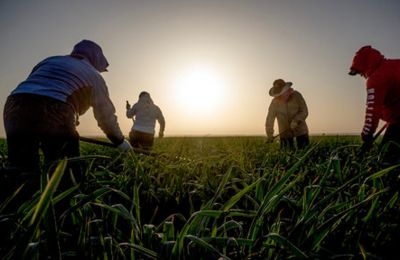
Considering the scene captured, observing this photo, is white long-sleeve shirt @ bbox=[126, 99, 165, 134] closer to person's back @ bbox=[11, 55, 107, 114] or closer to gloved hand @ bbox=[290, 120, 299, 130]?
gloved hand @ bbox=[290, 120, 299, 130]

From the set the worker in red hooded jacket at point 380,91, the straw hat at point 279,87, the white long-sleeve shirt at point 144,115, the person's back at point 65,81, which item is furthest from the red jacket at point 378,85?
the white long-sleeve shirt at point 144,115

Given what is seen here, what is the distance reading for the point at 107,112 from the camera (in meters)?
3.76

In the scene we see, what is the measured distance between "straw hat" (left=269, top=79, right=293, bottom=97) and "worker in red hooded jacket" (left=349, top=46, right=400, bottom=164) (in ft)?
10.3

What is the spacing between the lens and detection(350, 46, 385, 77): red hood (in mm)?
5059

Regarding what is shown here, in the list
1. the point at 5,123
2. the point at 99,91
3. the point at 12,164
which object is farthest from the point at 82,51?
the point at 12,164

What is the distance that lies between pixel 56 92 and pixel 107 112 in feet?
2.25

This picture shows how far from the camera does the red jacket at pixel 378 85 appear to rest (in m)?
4.88

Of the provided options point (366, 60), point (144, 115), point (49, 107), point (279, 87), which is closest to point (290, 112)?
point (279, 87)

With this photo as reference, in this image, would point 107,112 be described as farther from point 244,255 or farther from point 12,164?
point 244,255

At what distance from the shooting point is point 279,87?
8664 millimetres

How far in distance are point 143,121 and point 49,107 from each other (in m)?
7.15

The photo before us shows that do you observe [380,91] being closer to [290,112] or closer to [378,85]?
[378,85]

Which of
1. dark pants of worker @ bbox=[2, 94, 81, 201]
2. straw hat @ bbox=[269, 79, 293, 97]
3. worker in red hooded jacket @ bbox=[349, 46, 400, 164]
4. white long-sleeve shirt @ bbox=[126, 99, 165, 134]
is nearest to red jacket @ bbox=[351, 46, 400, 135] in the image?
worker in red hooded jacket @ bbox=[349, 46, 400, 164]

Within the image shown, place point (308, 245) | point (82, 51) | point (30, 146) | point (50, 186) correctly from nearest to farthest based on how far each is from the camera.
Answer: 1. point (50, 186)
2. point (308, 245)
3. point (30, 146)
4. point (82, 51)
